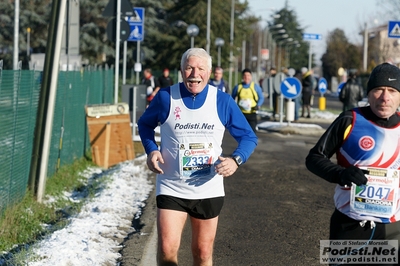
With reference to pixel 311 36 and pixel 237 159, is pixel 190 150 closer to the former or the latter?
pixel 237 159

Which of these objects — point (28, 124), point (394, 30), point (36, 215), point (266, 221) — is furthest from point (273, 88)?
point (36, 215)

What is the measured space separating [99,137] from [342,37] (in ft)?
422

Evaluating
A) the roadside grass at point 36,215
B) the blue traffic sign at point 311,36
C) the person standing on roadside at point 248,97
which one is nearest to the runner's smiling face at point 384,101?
the roadside grass at point 36,215

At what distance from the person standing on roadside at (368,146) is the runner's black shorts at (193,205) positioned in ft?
4.09

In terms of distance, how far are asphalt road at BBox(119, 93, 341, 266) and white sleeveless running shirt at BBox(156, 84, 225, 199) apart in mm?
2024

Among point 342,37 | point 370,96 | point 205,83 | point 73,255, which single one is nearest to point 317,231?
point 73,255

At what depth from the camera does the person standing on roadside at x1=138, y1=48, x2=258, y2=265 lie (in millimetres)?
5719

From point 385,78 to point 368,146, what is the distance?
0.39m

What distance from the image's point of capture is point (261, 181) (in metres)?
13.7

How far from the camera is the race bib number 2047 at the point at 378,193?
4570mm

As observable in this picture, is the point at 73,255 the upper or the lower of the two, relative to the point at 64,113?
lower

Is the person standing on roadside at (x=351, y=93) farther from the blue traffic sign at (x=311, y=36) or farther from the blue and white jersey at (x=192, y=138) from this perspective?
the blue and white jersey at (x=192, y=138)

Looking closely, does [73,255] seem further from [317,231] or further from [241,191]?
[241,191]

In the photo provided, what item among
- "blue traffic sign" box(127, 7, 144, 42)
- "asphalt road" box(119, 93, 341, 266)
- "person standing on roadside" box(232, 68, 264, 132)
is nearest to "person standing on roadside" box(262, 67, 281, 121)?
"blue traffic sign" box(127, 7, 144, 42)
